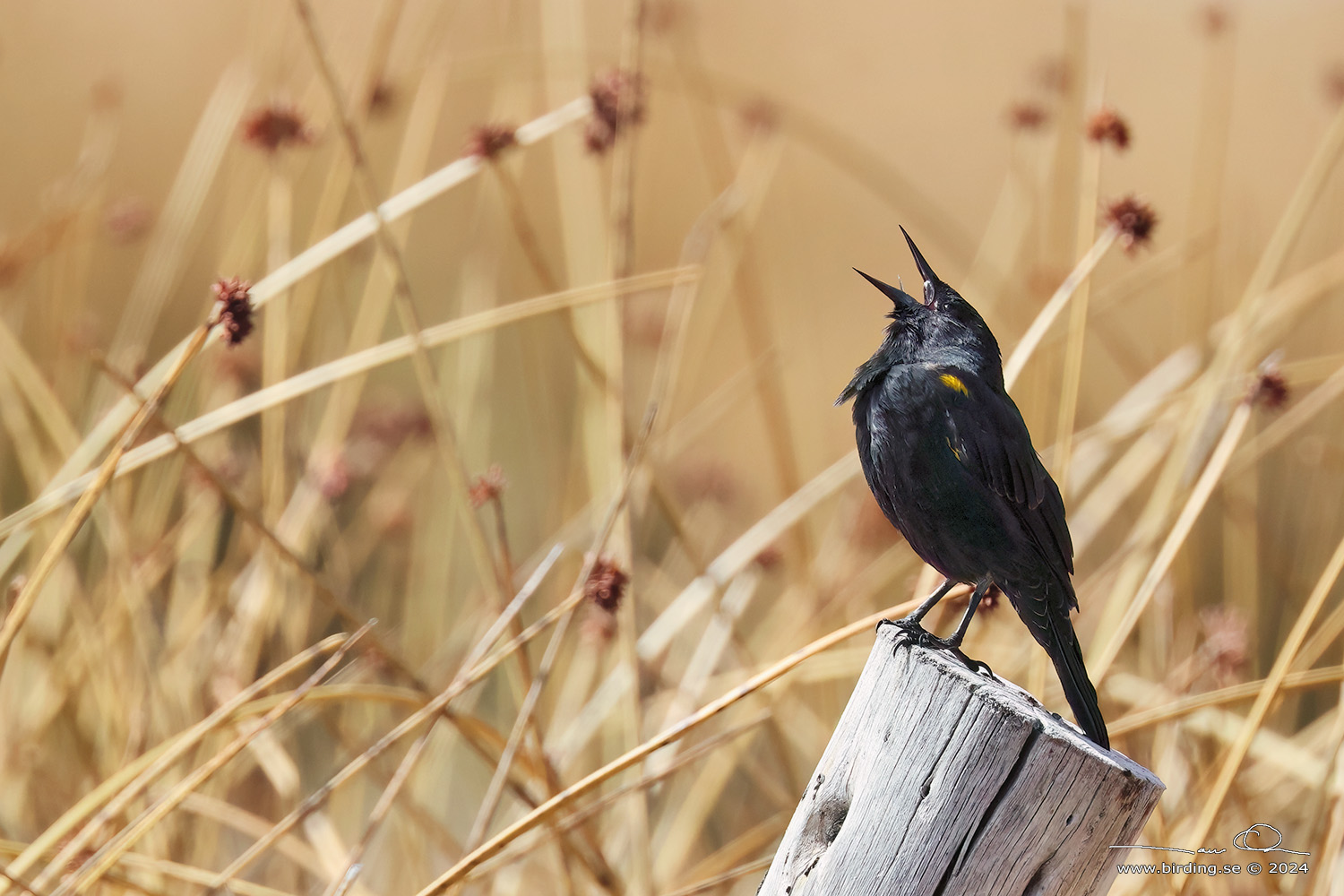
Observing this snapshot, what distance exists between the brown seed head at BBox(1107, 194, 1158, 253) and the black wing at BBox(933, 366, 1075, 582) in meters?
0.42

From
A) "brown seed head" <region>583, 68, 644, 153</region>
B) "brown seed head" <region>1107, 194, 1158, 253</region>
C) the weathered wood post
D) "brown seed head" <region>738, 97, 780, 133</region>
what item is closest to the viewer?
the weathered wood post

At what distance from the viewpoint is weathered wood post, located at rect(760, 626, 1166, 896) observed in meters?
0.97

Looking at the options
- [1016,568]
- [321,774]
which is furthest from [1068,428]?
[321,774]

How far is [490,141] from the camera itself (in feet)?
5.26

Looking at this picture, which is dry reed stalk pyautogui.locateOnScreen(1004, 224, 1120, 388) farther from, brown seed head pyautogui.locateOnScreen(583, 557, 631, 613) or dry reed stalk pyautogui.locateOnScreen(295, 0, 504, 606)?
dry reed stalk pyautogui.locateOnScreen(295, 0, 504, 606)

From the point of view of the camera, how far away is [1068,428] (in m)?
1.58

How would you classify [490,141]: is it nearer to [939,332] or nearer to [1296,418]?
[939,332]

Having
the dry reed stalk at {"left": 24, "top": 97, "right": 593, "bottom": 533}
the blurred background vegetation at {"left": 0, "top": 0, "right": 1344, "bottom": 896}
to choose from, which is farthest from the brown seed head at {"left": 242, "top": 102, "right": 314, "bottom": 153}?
the dry reed stalk at {"left": 24, "top": 97, "right": 593, "bottom": 533}

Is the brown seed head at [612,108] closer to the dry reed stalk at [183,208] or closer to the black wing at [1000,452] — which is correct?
the black wing at [1000,452]

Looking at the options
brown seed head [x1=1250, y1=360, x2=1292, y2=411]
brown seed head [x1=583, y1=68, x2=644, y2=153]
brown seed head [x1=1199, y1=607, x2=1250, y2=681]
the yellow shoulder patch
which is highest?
brown seed head [x1=583, y1=68, x2=644, y2=153]

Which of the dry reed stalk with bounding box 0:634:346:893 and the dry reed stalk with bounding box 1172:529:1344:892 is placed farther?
the dry reed stalk with bounding box 1172:529:1344:892

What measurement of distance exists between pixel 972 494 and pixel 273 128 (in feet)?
4.39

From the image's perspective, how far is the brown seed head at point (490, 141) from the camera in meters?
1.59

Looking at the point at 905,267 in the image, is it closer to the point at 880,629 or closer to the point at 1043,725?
the point at 880,629
